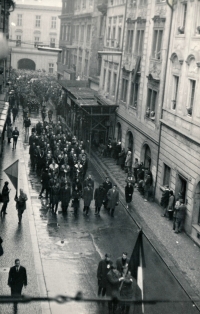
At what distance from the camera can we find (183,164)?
21.6 metres

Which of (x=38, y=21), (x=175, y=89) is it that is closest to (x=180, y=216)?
(x=175, y=89)

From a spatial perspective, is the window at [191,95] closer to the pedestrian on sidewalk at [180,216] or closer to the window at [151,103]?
the pedestrian on sidewalk at [180,216]

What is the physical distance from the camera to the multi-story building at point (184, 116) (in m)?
20.4

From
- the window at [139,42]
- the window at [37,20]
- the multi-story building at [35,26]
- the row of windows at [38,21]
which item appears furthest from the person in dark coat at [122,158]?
the window at [37,20]

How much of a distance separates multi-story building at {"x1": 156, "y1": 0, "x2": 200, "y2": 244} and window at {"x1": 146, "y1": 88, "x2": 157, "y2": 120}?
2.38 m

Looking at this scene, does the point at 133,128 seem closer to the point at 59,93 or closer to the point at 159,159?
the point at 159,159

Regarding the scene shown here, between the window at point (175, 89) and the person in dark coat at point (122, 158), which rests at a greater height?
the window at point (175, 89)

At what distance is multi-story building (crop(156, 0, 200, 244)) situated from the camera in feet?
66.9

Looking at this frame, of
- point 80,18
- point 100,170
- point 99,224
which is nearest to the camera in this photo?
point 99,224

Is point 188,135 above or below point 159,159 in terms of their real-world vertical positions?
above

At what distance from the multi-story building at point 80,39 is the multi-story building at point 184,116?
24.9 metres

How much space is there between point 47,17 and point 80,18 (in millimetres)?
49025

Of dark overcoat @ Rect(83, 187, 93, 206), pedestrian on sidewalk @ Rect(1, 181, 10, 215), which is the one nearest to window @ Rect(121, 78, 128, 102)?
dark overcoat @ Rect(83, 187, 93, 206)

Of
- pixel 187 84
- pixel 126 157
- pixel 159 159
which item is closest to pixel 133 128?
pixel 126 157
